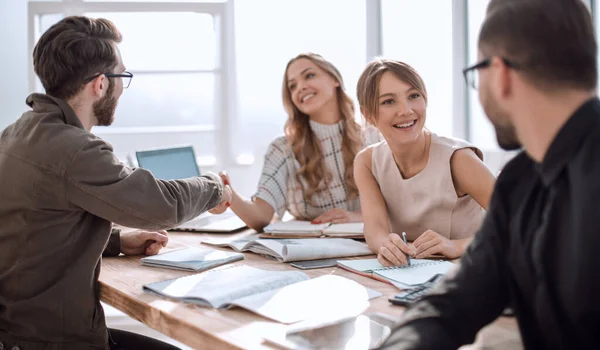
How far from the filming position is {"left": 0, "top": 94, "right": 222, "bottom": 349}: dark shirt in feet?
5.27

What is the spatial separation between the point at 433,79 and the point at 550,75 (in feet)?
13.0

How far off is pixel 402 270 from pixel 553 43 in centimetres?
93

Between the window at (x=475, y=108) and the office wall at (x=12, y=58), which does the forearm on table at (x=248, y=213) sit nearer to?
the window at (x=475, y=108)

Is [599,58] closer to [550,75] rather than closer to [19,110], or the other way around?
[550,75]

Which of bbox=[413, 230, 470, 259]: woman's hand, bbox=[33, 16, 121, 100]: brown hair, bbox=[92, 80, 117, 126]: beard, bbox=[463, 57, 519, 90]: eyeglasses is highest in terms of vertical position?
bbox=[33, 16, 121, 100]: brown hair

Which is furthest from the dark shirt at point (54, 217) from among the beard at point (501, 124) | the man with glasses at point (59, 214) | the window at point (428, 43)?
the window at point (428, 43)

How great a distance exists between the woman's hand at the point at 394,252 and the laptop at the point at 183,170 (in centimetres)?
88

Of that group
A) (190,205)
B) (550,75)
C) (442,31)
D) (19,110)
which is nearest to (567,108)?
(550,75)

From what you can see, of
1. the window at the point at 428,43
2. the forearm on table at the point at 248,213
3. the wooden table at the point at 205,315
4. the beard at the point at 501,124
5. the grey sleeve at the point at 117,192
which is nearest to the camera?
the beard at the point at 501,124

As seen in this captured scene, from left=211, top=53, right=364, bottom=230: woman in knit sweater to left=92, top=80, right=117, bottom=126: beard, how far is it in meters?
1.05

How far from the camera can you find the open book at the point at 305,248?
75.9 inches

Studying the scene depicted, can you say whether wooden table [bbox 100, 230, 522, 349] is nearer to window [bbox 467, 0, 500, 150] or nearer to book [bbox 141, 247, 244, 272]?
book [bbox 141, 247, 244, 272]

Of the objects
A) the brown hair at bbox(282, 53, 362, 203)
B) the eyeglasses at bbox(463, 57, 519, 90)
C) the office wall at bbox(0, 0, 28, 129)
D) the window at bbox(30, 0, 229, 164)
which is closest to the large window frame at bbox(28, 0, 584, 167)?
the window at bbox(30, 0, 229, 164)

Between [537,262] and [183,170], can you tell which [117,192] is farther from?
[183,170]
